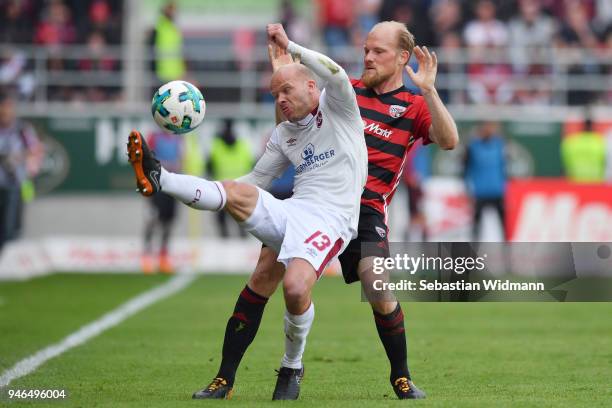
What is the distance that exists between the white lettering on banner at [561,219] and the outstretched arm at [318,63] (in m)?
13.5

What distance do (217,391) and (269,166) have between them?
1363 millimetres

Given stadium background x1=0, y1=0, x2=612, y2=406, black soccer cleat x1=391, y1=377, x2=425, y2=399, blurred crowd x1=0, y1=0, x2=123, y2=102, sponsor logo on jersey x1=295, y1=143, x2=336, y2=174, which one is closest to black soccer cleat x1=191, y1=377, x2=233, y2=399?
black soccer cleat x1=391, y1=377, x2=425, y2=399

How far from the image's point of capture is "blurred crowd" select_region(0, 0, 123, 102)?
24109mm

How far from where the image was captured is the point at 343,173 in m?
7.57

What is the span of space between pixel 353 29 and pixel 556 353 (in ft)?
48.6

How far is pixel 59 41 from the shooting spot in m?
24.7

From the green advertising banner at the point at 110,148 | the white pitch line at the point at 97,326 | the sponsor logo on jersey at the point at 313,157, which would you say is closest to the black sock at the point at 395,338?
the sponsor logo on jersey at the point at 313,157

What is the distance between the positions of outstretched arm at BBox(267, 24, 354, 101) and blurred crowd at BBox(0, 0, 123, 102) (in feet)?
55.0

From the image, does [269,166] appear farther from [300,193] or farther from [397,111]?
[397,111]

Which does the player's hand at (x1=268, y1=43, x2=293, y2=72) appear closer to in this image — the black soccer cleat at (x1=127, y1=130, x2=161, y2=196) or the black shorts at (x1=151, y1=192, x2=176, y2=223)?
the black soccer cleat at (x1=127, y1=130, x2=161, y2=196)

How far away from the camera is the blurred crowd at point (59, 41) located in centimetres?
2411

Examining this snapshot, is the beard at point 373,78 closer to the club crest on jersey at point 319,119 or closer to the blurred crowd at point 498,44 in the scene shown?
the club crest on jersey at point 319,119

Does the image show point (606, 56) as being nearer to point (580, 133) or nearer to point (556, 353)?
point (580, 133)

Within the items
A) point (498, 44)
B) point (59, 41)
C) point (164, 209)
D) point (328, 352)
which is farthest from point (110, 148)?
point (328, 352)
